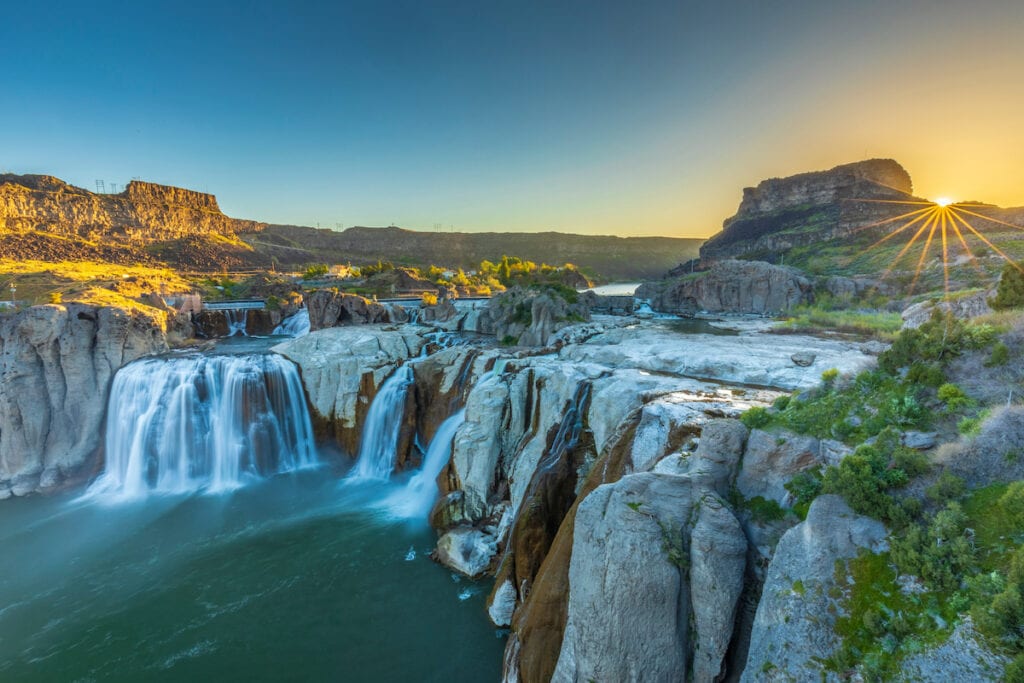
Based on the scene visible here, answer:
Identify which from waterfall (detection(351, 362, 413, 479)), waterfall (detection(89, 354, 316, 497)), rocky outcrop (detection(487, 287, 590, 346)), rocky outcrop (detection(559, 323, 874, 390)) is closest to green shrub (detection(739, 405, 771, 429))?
rocky outcrop (detection(559, 323, 874, 390))

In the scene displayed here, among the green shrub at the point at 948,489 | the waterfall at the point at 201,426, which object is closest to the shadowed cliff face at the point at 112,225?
the waterfall at the point at 201,426

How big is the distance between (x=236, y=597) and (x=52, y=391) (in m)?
19.2

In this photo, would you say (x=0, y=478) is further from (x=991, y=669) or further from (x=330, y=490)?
(x=991, y=669)

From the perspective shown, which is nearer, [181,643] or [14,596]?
[181,643]

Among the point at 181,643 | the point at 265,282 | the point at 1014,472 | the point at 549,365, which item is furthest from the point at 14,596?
the point at 265,282

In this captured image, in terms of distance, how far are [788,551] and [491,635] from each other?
8793 millimetres

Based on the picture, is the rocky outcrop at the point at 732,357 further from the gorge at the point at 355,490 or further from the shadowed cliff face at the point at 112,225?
the shadowed cliff face at the point at 112,225

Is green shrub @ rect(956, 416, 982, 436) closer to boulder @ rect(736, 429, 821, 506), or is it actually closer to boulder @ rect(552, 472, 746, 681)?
boulder @ rect(736, 429, 821, 506)

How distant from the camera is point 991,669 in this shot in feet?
12.9

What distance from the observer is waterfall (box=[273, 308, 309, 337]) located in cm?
4125

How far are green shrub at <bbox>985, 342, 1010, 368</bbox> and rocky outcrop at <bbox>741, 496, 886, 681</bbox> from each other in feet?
13.5

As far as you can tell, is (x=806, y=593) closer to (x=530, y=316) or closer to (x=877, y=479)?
(x=877, y=479)

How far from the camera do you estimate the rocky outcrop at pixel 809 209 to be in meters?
87.9

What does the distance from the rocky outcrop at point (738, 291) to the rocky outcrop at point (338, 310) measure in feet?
135
